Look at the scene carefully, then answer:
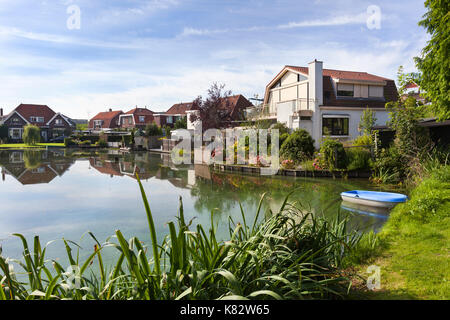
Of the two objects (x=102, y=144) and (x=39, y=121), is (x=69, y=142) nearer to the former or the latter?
(x=102, y=144)

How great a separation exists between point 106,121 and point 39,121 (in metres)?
12.5

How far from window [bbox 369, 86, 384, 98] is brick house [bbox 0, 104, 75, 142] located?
165 feet

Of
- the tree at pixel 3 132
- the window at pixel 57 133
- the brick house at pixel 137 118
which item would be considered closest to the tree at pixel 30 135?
the tree at pixel 3 132

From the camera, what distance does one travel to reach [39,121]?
57031 millimetres

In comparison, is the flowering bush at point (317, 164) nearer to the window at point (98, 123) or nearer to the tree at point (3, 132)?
the tree at point (3, 132)

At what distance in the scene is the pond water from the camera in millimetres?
7423

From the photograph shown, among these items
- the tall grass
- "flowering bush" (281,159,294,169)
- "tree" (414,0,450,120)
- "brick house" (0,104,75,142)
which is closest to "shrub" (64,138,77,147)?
"brick house" (0,104,75,142)

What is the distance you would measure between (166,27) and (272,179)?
9.31m

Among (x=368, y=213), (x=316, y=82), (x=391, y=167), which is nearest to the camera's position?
(x=368, y=213)

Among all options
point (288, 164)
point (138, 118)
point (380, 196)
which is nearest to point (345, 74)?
point (288, 164)

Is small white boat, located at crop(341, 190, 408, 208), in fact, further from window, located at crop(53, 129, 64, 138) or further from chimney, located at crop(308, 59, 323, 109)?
window, located at crop(53, 129, 64, 138)

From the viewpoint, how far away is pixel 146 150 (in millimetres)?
37875
